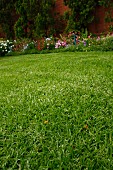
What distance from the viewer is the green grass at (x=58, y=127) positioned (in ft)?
4.27

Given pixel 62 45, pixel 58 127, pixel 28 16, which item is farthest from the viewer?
pixel 28 16

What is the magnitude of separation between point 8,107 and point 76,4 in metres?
9.34

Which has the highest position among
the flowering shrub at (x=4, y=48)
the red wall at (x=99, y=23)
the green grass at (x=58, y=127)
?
the red wall at (x=99, y=23)

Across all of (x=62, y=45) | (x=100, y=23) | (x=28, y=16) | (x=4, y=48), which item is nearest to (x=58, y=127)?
(x=62, y=45)

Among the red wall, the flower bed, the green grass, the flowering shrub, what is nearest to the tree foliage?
the flower bed

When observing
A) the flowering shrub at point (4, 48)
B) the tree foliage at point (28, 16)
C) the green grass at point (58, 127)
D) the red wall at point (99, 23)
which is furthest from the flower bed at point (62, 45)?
the green grass at point (58, 127)

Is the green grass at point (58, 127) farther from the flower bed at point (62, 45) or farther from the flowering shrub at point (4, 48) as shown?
the flowering shrub at point (4, 48)

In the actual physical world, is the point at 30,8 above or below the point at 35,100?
above

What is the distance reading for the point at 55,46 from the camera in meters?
9.80

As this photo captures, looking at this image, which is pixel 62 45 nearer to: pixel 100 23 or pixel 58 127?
pixel 100 23

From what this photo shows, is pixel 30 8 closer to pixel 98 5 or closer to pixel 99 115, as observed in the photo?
pixel 98 5

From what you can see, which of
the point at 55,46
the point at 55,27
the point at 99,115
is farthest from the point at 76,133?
the point at 55,27

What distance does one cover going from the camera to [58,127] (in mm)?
1681

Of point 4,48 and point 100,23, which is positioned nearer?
point 4,48
